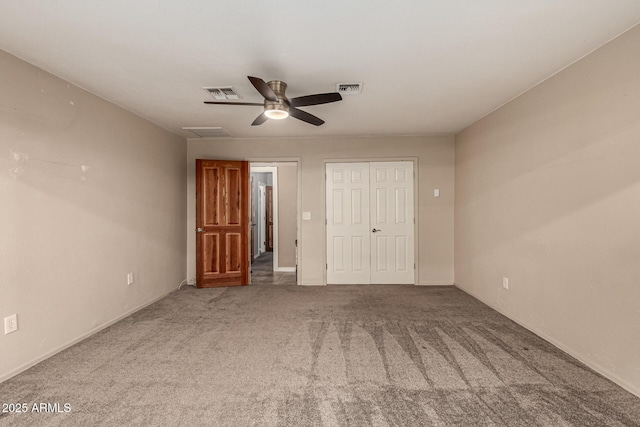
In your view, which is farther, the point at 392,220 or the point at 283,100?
the point at 392,220

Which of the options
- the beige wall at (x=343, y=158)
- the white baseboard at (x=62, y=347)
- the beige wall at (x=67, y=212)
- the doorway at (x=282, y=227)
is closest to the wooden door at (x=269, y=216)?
the doorway at (x=282, y=227)

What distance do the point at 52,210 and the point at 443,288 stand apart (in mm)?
4994

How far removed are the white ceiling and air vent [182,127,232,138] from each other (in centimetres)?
112

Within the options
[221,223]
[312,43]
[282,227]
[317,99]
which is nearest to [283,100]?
[317,99]

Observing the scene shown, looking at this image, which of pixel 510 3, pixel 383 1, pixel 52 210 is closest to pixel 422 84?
pixel 510 3

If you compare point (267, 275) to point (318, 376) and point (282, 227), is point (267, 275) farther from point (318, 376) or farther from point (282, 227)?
point (318, 376)

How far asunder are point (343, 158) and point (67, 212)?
12.1 feet

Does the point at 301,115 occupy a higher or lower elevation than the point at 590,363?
higher

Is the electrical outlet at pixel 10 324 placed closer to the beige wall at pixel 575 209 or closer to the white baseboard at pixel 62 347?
the white baseboard at pixel 62 347

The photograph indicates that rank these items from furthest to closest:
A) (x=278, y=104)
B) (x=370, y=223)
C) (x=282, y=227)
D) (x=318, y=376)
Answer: (x=282, y=227) → (x=370, y=223) → (x=278, y=104) → (x=318, y=376)

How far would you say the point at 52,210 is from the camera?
2645 mm

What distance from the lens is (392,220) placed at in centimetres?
504

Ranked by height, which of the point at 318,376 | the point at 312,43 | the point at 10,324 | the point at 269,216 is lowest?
the point at 318,376

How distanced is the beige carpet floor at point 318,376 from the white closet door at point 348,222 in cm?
152
